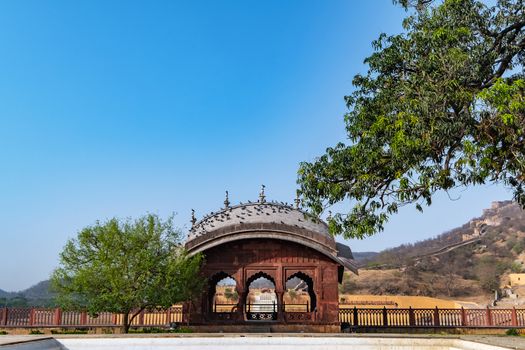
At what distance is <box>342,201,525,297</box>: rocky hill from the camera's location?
68375mm

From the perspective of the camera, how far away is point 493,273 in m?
73.9

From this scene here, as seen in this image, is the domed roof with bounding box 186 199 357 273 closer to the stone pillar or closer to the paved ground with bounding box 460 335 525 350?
the stone pillar

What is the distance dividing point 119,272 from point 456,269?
7543 cm

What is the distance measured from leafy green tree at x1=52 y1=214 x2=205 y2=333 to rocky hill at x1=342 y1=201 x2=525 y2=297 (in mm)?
53445

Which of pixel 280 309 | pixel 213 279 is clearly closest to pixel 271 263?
pixel 280 309

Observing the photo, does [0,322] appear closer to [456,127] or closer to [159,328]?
[159,328]

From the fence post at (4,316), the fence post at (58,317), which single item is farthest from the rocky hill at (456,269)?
the fence post at (4,316)

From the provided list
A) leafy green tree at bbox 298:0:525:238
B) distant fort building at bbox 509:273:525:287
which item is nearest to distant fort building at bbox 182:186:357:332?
leafy green tree at bbox 298:0:525:238

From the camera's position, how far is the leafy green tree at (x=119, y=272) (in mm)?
16359

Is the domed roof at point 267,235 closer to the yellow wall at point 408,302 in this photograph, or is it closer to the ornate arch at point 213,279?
the ornate arch at point 213,279

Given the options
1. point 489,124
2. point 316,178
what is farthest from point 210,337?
point 489,124

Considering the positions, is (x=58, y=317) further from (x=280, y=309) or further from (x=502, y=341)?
(x=502, y=341)

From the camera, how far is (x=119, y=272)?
16453 millimetres

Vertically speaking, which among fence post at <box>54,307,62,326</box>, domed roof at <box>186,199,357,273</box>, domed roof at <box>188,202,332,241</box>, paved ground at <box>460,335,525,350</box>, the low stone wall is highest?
domed roof at <box>188,202,332,241</box>
